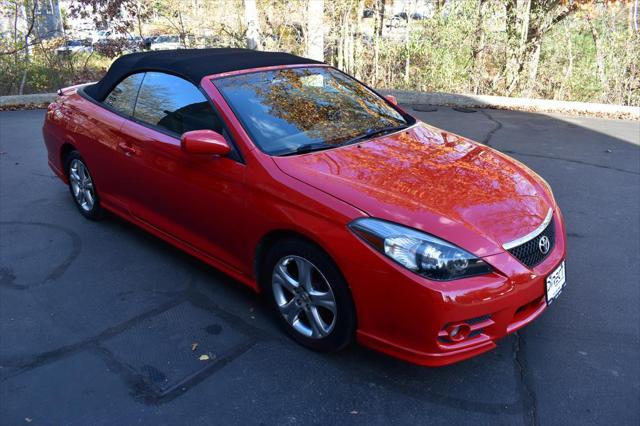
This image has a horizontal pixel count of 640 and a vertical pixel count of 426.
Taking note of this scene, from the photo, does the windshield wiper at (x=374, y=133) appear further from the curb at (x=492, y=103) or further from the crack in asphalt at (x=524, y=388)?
the curb at (x=492, y=103)

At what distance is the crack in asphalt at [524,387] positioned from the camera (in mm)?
2671

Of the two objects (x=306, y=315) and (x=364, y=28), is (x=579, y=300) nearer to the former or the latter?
(x=306, y=315)

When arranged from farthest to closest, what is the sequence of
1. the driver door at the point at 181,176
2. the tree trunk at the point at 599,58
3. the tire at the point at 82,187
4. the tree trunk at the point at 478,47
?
the tree trunk at the point at 478,47
the tree trunk at the point at 599,58
the tire at the point at 82,187
the driver door at the point at 181,176

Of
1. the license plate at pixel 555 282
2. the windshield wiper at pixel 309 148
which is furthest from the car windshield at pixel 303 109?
the license plate at pixel 555 282

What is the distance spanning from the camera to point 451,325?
103 inches

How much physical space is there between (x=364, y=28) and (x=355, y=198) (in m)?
10.1

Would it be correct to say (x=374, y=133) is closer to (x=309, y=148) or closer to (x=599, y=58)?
(x=309, y=148)

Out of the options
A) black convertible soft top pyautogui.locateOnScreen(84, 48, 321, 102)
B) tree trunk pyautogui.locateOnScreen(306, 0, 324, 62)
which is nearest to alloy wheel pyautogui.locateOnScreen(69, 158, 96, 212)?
black convertible soft top pyautogui.locateOnScreen(84, 48, 321, 102)

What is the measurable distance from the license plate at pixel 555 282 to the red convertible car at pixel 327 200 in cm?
2

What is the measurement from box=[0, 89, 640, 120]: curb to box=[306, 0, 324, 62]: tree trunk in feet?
5.55

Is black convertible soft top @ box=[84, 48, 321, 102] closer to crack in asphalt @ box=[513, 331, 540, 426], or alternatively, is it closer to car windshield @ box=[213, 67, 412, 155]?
car windshield @ box=[213, 67, 412, 155]

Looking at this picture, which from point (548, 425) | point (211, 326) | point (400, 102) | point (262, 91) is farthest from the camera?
point (400, 102)

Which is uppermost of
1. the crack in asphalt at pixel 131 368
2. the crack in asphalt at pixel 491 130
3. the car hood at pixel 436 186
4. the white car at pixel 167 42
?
the white car at pixel 167 42

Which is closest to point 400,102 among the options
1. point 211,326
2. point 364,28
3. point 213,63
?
point 364,28
